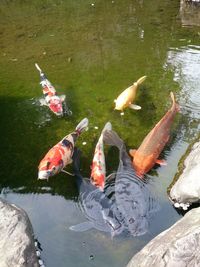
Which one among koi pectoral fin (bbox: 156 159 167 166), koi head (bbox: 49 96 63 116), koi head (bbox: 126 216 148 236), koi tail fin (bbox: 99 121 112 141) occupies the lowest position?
koi head (bbox: 126 216 148 236)

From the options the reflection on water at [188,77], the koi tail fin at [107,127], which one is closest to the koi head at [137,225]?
the koi tail fin at [107,127]

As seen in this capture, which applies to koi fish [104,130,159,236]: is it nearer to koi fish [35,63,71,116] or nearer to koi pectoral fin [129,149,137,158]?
koi pectoral fin [129,149,137,158]

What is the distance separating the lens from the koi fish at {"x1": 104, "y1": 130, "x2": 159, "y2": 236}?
537 cm

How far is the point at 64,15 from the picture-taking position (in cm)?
1178

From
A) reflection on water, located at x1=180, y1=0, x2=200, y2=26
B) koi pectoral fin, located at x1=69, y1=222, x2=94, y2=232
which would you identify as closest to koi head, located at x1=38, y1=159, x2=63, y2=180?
koi pectoral fin, located at x1=69, y1=222, x2=94, y2=232

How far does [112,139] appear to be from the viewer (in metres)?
6.68

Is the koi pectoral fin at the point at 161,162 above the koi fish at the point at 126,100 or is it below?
below

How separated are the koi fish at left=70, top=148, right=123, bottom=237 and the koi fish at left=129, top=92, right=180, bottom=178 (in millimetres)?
734

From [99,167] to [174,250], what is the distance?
202 centimetres

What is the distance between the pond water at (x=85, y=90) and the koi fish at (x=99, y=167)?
224 mm

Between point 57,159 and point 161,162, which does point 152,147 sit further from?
point 57,159

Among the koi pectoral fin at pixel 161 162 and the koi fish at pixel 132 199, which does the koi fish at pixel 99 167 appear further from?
the koi pectoral fin at pixel 161 162

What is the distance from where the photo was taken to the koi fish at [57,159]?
5896 mm

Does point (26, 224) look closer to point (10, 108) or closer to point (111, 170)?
point (111, 170)
